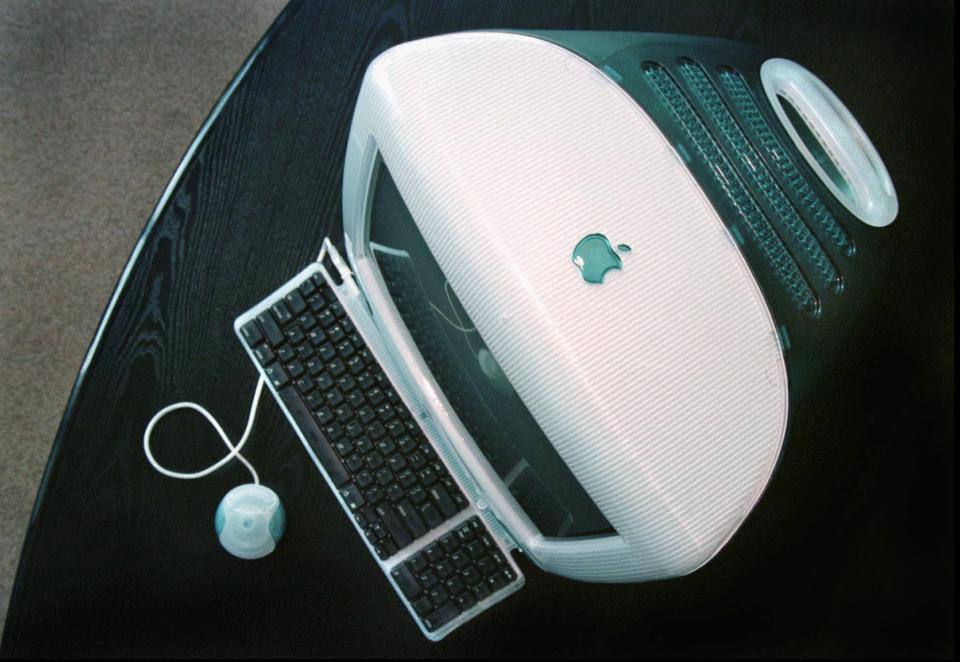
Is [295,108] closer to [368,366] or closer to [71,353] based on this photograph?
[368,366]

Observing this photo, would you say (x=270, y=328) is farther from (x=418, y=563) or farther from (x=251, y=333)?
(x=418, y=563)

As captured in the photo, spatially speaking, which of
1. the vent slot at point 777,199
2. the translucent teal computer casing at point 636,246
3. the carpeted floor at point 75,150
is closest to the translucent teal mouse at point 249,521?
the translucent teal computer casing at point 636,246

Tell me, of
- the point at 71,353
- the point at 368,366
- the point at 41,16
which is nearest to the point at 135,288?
the point at 368,366

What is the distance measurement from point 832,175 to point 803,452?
1.12 feet

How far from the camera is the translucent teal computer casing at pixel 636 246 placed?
0.52 metres

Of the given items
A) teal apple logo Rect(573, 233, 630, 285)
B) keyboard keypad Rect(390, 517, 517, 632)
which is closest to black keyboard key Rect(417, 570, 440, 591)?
keyboard keypad Rect(390, 517, 517, 632)

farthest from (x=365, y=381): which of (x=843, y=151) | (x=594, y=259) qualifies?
(x=843, y=151)

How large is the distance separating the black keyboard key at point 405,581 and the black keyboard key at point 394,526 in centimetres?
2

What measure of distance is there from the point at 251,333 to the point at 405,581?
11.6 inches

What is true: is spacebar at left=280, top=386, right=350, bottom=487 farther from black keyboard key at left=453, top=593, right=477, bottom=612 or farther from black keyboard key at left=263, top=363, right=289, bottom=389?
black keyboard key at left=453, top=593, right=477, bottom=612

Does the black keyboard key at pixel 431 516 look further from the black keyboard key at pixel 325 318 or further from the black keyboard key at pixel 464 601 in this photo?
the black keyboard key at pixel 325 318

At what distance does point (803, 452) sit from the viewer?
848 mm

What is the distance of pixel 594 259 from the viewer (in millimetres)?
524

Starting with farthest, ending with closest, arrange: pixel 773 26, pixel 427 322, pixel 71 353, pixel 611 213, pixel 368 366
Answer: pixel 71 353 < pixel 773 26 < pixel 368 366 < pixel 427 322 < pixel 611 213
